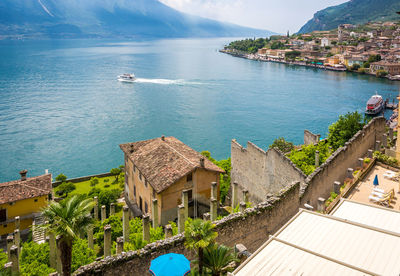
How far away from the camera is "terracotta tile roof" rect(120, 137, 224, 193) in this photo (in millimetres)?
24062

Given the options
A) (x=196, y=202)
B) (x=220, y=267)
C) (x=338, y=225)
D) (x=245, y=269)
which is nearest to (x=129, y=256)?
(x=220, y=267)

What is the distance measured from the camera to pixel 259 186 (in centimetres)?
2478

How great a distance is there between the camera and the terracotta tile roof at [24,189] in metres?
26.5

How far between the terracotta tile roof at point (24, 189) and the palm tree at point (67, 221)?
58.5 feet

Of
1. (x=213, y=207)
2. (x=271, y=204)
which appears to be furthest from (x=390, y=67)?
(x=271, y=204)

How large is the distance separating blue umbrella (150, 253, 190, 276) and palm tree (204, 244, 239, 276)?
666mm

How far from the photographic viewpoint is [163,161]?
26.2 meters

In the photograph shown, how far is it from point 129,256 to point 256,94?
85300mm

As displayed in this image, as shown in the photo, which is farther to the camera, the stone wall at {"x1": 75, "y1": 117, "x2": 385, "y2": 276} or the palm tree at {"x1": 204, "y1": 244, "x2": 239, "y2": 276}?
the stone wall at {"x1": 75, "y1": 117, "x2": 385, "y2": 276}

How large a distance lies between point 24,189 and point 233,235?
21251 millimetres

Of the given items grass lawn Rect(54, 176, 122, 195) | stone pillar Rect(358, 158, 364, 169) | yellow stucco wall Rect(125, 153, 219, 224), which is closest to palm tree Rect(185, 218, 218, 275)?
yellow stucco wall Rect(125, 153, 219, 224)

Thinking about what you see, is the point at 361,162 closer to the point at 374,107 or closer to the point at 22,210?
the point at 22,210

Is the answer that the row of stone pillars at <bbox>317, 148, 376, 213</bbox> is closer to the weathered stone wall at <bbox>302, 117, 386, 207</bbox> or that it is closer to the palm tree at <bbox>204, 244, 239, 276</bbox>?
the weathered stone wall at <bbox>302, 117, 386, 207</bbox>

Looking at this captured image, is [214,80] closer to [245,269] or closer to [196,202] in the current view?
[196,202]
